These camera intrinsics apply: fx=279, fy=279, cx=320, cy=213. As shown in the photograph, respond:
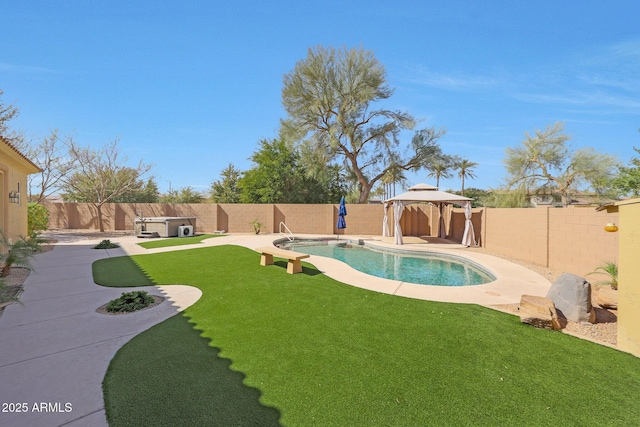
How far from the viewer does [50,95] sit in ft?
39.5

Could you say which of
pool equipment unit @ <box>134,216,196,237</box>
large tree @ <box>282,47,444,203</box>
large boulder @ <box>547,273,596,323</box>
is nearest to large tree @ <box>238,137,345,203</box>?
large tree @ <box>282,47,444,203</box>

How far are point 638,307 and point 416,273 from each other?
5.42m

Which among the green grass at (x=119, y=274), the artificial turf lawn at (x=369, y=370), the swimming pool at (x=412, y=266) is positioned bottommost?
the swimming pool at (x=412, y=266)

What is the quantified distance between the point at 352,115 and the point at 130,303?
809 inches

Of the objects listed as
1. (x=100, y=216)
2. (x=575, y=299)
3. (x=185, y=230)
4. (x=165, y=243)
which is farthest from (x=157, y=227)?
(x=575, y=299)

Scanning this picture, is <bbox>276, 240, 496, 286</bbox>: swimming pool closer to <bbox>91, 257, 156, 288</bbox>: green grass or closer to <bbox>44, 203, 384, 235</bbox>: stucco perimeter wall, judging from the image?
<bbox>44, 203, 384, 235</bbox>: stucco perimeter wall

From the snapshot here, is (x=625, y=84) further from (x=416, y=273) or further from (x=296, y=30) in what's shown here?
(x=296, y=30)

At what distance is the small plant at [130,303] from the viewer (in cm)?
455

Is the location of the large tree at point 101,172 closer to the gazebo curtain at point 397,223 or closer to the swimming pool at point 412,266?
the swimming pool at point 412,266

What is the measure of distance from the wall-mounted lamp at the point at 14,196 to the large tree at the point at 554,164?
3089 cm

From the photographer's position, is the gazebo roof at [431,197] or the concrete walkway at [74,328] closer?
the concrete walkway at [74,328]

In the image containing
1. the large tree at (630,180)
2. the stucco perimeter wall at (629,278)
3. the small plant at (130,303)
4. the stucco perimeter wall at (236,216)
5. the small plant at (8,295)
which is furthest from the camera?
the stucco perimeter wall at (236,216)

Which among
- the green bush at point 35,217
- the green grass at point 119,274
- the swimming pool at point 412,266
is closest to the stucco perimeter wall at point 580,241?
the swimming pool at point 412,266

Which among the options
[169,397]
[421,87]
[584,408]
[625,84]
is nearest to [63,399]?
[169,397]
